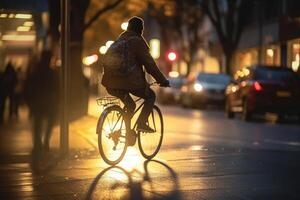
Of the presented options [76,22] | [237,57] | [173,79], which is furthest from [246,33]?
[76,22]

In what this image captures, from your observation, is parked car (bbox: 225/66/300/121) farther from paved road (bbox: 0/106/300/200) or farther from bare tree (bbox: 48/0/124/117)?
paved road (bbox: 0/106/300/200)

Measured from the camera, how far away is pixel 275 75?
78.1 feet

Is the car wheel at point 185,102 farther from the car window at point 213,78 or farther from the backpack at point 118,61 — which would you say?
the backpack at point 118,61

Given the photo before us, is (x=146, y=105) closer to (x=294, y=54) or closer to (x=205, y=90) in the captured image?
(x=205, y=90)

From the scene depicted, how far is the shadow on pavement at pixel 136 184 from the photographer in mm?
8461

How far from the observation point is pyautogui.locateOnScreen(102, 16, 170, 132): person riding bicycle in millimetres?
11086

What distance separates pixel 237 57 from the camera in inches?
2060

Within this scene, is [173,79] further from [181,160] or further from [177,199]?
[177,199]

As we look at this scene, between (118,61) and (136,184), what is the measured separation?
2281 millimetres

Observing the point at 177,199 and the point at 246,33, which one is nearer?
the point at 177,199

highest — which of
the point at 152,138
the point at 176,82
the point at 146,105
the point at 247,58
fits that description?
the point at 247,58

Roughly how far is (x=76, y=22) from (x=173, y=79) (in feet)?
57.2

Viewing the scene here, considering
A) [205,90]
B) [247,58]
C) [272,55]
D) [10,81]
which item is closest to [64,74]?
[10,81]

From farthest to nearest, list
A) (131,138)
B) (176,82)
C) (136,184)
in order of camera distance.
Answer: (176,82) → (131,138) → (136,184)
